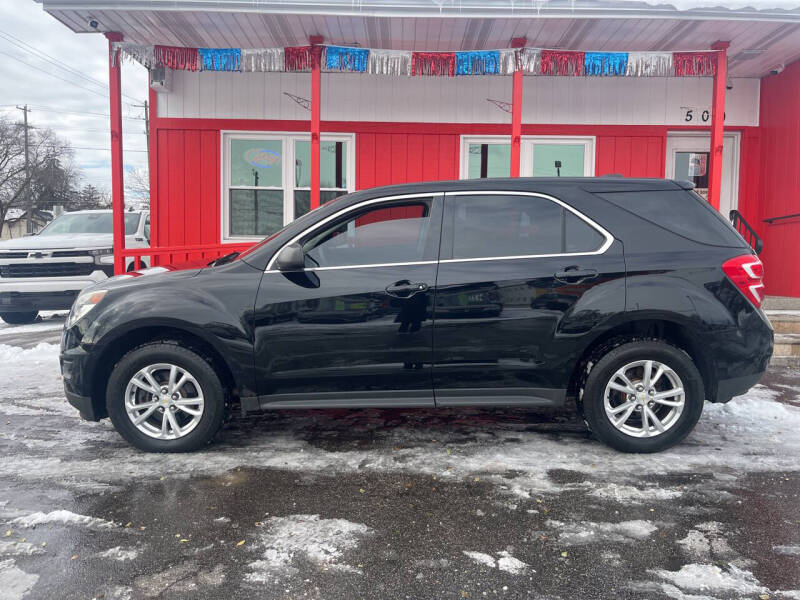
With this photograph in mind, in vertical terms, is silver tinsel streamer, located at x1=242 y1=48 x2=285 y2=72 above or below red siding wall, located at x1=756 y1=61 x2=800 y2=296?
above

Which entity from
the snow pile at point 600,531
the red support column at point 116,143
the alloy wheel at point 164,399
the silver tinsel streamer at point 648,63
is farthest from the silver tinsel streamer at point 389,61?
the snow pile at point 600,531

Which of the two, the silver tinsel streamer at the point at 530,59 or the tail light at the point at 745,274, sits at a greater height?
the silver tinsel streamer at the point at 530,59

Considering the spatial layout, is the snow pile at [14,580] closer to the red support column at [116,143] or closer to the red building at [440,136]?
the red support column at [116,143]

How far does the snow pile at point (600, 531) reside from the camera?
9.68 ft

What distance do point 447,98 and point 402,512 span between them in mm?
7866

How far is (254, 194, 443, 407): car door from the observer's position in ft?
13.1

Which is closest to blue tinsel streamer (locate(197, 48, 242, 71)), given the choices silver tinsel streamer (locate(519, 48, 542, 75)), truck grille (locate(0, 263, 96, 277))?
silver tinsel streamer (locate(519, 48, 542, 75))

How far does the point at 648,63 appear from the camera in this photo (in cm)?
798

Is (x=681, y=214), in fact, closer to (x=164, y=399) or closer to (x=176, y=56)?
(x=164, y=399)

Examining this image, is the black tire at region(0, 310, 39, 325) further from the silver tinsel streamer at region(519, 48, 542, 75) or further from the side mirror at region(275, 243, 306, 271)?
the silver tinsel streamer at region(519, 48, 542, 75)

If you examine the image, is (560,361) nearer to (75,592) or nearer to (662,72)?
(75,592)

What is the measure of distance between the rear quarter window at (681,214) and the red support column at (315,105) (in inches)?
185

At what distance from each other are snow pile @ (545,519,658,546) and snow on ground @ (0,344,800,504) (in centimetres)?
33

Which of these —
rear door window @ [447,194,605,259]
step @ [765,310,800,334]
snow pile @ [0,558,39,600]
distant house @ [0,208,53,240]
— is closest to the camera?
snow pile @ [0,558,39,600]
